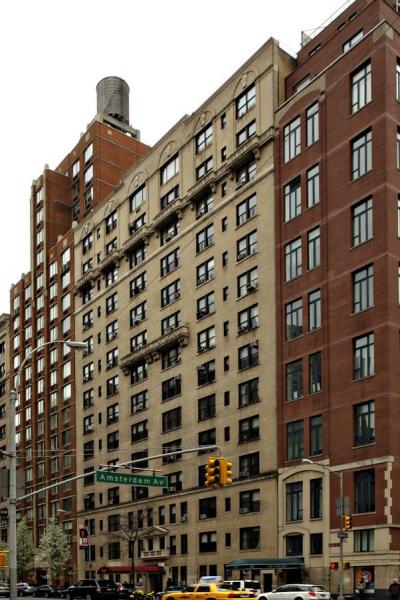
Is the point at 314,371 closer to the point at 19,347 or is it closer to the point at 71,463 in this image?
the point at 71,463

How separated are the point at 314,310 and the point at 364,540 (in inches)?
644

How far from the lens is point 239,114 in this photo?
241 feet

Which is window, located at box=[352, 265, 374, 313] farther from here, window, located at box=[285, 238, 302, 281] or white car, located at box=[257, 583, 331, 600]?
white car, located at box=[257, 583, 331, 600]

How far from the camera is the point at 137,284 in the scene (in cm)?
8812

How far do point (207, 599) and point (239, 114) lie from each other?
43920 millimetres

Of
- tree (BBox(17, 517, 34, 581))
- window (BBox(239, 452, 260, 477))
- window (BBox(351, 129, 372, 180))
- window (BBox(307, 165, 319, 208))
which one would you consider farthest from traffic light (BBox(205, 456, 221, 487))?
tree (BBox(17, 517, 34, 581))

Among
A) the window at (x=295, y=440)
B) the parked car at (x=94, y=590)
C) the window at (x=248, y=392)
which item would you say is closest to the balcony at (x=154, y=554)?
the parked car at (x=94, y=590)

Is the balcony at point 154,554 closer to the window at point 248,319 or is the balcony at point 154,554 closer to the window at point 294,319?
the window at point 248,319

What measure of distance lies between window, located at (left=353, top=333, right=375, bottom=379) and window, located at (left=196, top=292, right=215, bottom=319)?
1913cm

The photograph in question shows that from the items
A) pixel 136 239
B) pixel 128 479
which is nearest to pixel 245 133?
pixel 136 239

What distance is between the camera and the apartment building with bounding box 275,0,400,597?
54312 millimetres

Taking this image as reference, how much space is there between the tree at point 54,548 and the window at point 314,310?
4491 cm

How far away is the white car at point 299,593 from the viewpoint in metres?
45.6

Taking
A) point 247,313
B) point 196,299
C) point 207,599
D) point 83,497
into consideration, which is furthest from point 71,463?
point 207,599
